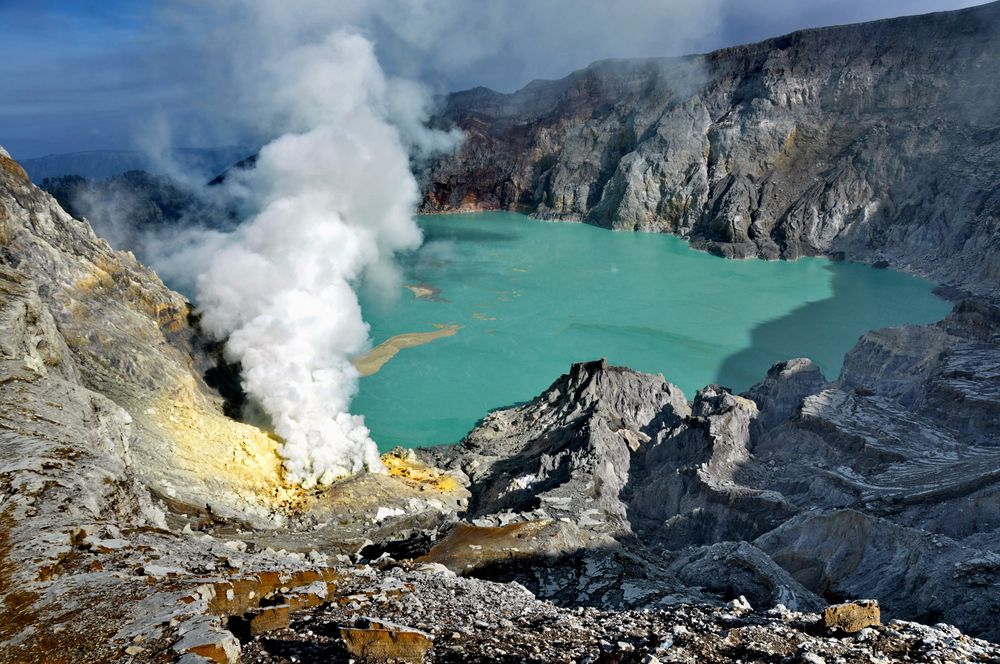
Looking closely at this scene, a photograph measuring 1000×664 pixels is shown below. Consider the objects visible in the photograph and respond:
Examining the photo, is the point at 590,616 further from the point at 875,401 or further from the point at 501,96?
the point at 501,96

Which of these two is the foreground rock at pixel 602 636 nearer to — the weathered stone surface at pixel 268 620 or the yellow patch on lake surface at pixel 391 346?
the weathered stone surface at pixel 268 620

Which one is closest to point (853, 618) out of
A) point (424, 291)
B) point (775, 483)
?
point (775, 483)

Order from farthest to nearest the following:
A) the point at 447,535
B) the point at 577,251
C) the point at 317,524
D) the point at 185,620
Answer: the point at 577,251
the point at 317,524
the point at 447,535
the point at 185,620

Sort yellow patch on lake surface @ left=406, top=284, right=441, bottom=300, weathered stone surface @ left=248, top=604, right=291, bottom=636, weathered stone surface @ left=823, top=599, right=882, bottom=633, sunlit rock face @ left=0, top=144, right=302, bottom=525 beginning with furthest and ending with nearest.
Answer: yellow patch on lake surface @ left=406, top=284, right=441, bottom=300 < sunlit rock face @ left=0, top=144, right=302, bottom=525 < weathered stone surface @ left=823, top=599, right=882, bottom=633 < weathered stone surface @ left=248, top=604, right=291, bottom=636

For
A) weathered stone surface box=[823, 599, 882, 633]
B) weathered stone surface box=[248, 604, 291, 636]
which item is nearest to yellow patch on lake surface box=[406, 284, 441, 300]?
weathered stone surface box=[248, 604, 291, 636]

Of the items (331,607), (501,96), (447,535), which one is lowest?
(447,535)

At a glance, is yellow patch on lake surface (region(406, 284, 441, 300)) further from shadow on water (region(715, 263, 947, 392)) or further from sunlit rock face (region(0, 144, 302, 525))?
sunlit rock face (region(0, 144, 302, 525))

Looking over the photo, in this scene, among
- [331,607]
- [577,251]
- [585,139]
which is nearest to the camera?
[331,607]

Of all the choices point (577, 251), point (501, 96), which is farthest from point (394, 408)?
point (501, 96)
